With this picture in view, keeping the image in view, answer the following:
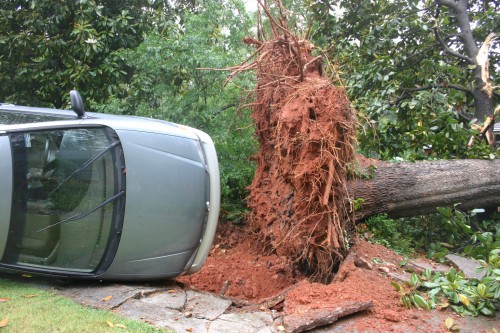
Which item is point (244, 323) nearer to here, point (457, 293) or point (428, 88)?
point (457, 293)

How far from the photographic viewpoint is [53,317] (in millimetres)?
3424

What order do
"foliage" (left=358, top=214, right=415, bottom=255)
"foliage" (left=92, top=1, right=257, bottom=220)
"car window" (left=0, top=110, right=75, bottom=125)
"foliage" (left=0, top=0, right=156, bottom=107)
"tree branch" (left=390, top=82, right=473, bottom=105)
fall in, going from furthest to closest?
"foliage" (left=0, top=0, right=156, bottom=107), "tree branch" (left=390, top=82, right=473, bottom=105), "foliage" (left=92, top=1, right=257, bottom=220), "foliage" (left=358, top=214, right=415, bottom=255), "car window" (left=0, top=110, right=75, bottom=125)

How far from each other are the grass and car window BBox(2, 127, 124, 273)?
13.1 inches

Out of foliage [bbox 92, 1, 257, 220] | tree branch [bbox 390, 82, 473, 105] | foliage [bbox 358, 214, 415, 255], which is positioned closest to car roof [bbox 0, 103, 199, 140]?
foliage [bbox 92, 1, 257, 220]

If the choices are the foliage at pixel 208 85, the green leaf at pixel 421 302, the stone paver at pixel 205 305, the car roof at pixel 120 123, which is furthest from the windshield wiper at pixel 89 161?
the green leaf at pixel 421 302

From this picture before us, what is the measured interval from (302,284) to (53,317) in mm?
2203

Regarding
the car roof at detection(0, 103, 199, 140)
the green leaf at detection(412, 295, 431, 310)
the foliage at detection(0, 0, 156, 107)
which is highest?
the foliage at detection(0, 0, 156, 107)

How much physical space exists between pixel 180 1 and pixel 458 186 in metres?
6.32

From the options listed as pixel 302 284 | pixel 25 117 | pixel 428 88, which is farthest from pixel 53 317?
pixel 428 88

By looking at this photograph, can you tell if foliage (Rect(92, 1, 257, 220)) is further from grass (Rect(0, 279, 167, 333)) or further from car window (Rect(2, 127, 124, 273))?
grass (Rect(0, 279, 167, 333))

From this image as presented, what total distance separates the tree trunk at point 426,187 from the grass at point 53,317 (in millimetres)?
3169

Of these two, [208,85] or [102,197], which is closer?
[102,197]

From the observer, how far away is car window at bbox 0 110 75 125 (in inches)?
164

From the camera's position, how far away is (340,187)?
471cm
